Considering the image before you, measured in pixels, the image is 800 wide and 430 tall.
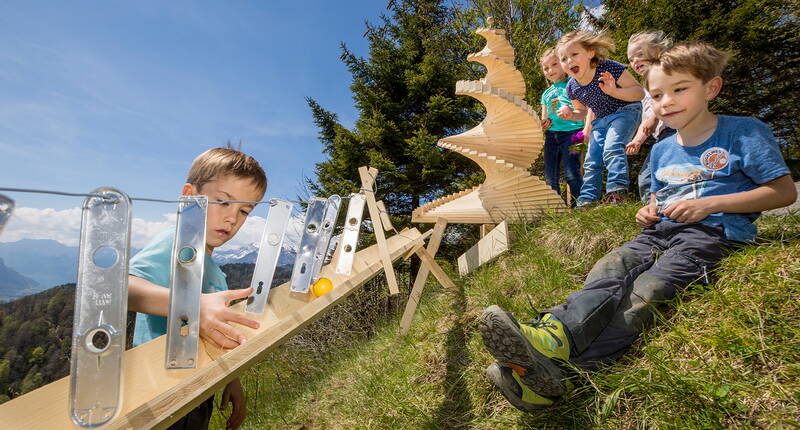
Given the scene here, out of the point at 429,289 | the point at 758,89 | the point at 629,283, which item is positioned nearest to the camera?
the point at 629,283

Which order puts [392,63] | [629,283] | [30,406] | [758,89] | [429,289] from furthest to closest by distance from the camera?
[392,63] → [758,89] → [429,289] → [629,283] → [30,406]

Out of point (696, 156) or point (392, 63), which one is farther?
point (392, 63)

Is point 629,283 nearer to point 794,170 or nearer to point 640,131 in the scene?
point 640,131

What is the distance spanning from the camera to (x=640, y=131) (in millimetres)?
3518

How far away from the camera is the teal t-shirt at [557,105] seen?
483 centimetres

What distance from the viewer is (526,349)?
158cm

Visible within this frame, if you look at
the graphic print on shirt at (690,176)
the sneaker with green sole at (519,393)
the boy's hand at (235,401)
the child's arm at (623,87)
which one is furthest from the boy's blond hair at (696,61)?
the boy's hand at (235,401)

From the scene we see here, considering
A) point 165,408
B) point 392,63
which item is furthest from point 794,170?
point 165,408

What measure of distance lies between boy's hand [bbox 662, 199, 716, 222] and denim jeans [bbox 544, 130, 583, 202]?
2830 mm

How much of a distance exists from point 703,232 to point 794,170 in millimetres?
9757

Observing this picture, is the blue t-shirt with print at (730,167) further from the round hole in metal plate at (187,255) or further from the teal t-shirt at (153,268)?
the teal t-shirt at (153,268)

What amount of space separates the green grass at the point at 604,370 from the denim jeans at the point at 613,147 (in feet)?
1.61

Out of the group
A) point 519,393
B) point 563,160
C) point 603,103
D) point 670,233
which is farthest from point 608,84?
point 519,393

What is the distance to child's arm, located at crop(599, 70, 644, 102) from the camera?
3.63m
